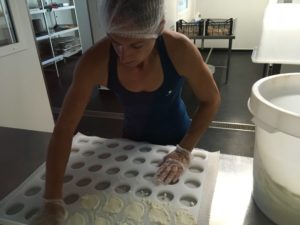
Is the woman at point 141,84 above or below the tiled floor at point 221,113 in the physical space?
above

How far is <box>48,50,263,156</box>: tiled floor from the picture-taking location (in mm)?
2176

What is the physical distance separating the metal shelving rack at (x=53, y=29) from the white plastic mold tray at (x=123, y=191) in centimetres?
331

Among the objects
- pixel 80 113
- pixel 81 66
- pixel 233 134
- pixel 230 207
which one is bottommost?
pixel 233 134

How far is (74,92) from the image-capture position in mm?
722

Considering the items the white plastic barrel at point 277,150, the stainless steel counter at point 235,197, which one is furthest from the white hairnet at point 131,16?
the stainless steel counter at point 235,197

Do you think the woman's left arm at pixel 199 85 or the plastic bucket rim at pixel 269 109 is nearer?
the plastic bucket rim at pixel 269 109

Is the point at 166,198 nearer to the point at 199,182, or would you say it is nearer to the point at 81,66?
the point at 199,182

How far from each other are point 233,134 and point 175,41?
5.48 ft

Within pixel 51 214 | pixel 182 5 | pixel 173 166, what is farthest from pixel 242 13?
pixel 51 214

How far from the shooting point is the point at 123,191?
61 centimetres

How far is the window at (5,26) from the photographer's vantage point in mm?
1508

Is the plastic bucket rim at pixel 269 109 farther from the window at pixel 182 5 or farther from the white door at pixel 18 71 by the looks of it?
the window at pixel 182 5

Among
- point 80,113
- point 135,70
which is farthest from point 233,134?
point 80,113

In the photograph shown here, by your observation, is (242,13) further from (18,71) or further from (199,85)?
(199,85)
